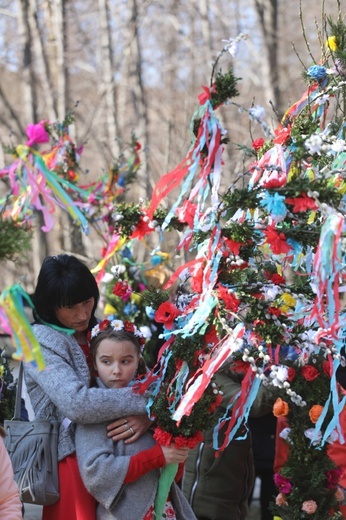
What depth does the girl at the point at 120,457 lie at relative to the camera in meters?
3.00

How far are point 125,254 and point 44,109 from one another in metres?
8.51

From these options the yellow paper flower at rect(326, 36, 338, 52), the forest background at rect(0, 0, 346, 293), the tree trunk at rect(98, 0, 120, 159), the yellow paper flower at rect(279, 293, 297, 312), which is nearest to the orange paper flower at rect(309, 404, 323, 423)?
the yellow paper flower at rect(279, 293, 297, 312)

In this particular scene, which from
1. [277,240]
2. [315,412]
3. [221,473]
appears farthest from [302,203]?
[221,473]

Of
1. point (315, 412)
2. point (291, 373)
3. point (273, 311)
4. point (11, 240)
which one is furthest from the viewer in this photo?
A: point (315, 412)

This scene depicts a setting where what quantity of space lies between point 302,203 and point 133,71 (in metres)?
8.07

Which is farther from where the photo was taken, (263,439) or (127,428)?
(263,439)

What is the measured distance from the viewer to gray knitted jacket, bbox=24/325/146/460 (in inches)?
119

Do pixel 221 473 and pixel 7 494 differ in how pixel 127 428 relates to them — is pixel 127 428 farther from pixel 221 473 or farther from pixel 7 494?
pixel 221 473

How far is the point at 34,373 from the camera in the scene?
3.14 m

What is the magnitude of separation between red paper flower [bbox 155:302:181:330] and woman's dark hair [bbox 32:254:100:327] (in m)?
0.38

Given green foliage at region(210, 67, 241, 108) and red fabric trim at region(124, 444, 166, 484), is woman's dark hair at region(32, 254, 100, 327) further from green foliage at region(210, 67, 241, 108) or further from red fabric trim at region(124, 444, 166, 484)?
green foliage at region(210, 67, 241, 108)

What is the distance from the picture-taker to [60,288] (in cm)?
323

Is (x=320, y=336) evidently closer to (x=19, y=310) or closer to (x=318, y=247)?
(x=318, y=247)

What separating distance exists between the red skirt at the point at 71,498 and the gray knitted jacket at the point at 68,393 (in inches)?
2.0
